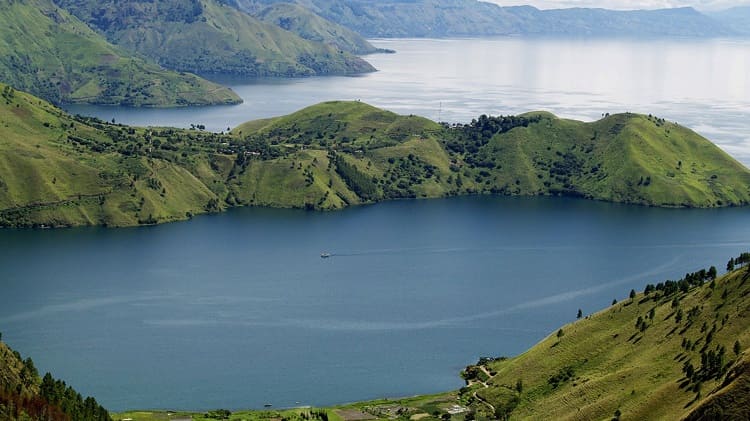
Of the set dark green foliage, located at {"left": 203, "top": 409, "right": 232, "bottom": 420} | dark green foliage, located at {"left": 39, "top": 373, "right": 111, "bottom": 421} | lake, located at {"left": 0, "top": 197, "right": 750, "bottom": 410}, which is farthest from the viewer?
lake, located at {"left": 0, "top": 197, "right": 750, "bottom": 410}

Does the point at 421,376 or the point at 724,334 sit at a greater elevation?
the point at 724,334

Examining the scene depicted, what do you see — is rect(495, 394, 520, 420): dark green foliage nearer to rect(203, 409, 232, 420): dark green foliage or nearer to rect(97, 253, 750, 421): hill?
rect(97, 253, 750, 421): hill

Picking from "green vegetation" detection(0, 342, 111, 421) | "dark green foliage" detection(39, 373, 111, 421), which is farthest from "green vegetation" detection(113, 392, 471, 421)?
"green vegetation" detection(0, 342, 111, 421)

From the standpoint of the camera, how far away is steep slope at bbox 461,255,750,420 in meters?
111

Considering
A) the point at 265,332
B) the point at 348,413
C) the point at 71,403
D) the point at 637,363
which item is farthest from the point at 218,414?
the point at 637,363

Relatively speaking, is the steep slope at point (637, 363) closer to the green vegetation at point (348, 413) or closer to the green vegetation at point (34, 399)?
the green vegetation at point (348, 413)

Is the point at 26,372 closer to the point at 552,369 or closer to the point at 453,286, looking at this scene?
the point at 552,369

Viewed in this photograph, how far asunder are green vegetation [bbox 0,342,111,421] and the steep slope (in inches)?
2134

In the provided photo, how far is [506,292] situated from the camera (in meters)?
194

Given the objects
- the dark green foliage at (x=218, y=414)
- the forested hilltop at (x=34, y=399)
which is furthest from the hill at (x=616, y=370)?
the forested hilltop at (x=34, y=399)

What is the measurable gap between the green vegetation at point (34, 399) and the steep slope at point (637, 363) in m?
54.2

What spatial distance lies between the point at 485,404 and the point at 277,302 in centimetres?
6157

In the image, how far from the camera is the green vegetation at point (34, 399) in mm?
112125

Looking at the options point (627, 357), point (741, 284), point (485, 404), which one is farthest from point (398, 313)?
point (741, 284)
